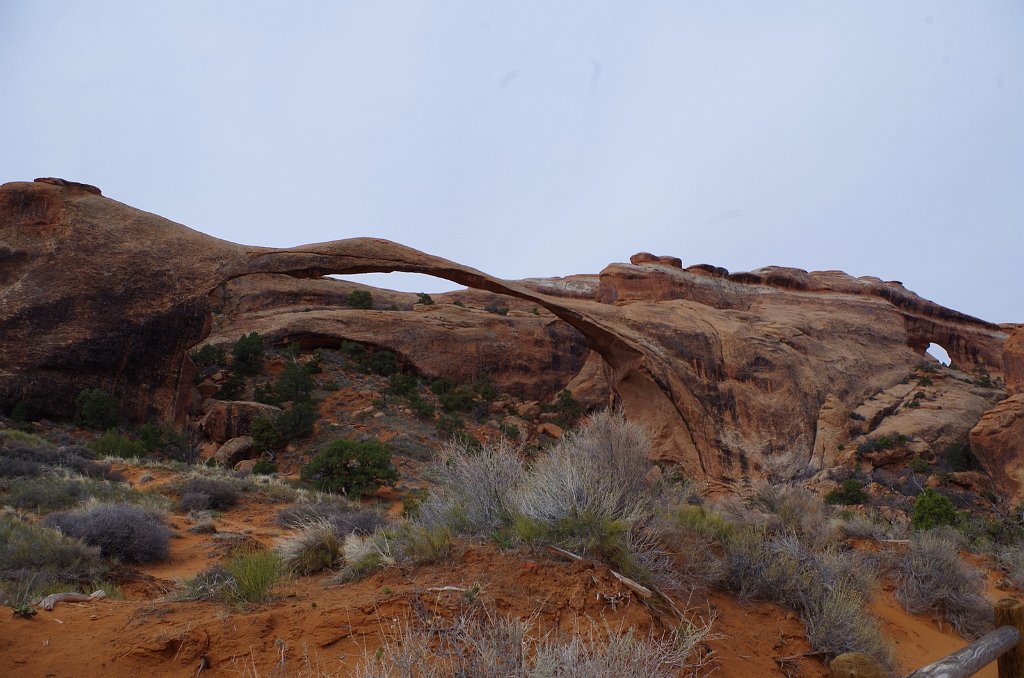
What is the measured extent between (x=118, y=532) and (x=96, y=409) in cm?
947

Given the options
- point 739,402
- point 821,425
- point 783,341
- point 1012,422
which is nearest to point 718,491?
point 739,402

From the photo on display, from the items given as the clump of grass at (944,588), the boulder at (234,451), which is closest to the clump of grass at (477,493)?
the clump of grass at (944,588)

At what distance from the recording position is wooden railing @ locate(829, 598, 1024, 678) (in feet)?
10.4

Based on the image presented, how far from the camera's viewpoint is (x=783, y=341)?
19250 millimetres

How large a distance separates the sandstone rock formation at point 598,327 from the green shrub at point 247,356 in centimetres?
218

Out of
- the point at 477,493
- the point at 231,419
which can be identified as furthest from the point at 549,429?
the point at 477,493

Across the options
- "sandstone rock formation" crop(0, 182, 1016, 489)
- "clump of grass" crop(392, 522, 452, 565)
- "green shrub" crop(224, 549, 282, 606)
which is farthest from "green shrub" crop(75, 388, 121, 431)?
"clump of grass" crop(392, 522, 452, 565)

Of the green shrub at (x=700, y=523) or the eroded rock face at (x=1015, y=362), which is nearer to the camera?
the green shrub at (x=700, y=523)

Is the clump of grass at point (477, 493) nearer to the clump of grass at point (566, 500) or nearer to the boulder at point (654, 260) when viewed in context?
the clump of grass at point (566, 500)

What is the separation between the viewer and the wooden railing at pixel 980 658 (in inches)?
125

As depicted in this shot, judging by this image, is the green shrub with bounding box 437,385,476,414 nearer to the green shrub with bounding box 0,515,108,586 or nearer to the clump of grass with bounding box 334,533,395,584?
the green shrub with bounding box 0,515,108,586

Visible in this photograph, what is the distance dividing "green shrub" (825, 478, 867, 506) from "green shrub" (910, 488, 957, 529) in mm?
3484

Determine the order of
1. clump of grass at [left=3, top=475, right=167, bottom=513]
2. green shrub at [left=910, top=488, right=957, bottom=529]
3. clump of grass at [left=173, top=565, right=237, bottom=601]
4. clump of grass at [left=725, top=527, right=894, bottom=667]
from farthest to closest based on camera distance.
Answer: green shrub at [left=910, top=488, right=957, bottom=529] < clump of grass at [left=3, top=475, right=167, bottom=513] < clump of grass at [left=725, top=527, right=894, bottom=667] < clump of grass at [left=173, top=565, right=237, bottom=601]

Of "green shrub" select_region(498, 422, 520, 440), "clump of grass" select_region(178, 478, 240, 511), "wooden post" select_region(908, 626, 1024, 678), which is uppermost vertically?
"wooden post" select_region(908, 626, 1024, 678)
